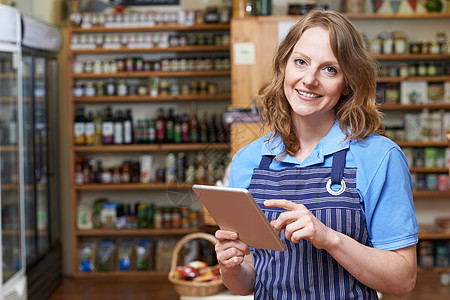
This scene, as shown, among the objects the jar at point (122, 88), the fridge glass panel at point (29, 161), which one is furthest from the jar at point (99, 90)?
the fridge glass panel at point (29, 161)

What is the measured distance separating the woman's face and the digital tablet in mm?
325

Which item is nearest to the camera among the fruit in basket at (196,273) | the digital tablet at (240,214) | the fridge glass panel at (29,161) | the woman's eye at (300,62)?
the digital tablet at (240,214)

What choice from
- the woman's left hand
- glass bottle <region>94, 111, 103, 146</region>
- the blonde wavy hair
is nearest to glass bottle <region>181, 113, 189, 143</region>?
glass bottle <region>94, 111, 103, 146</region>

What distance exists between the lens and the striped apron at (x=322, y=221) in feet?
4.23

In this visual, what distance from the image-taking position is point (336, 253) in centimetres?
119

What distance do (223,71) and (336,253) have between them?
4.21 metres

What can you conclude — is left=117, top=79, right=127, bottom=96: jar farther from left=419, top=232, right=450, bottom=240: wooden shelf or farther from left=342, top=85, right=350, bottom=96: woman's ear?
left=342, top=85, right=350, bottom=96: woman's ear

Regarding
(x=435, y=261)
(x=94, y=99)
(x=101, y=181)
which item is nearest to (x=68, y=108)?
(x=94, y=99)

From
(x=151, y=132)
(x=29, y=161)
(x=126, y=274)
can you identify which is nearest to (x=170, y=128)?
(x=151, y=132)

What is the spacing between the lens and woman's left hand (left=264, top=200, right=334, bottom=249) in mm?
1143

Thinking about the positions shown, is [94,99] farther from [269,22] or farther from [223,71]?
[269,22]

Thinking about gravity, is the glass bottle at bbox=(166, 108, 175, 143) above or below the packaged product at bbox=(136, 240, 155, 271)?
above

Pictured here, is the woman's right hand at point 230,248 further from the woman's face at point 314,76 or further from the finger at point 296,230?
the woman's face at point 314,76

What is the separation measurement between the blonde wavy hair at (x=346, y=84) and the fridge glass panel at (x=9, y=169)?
121 inches
